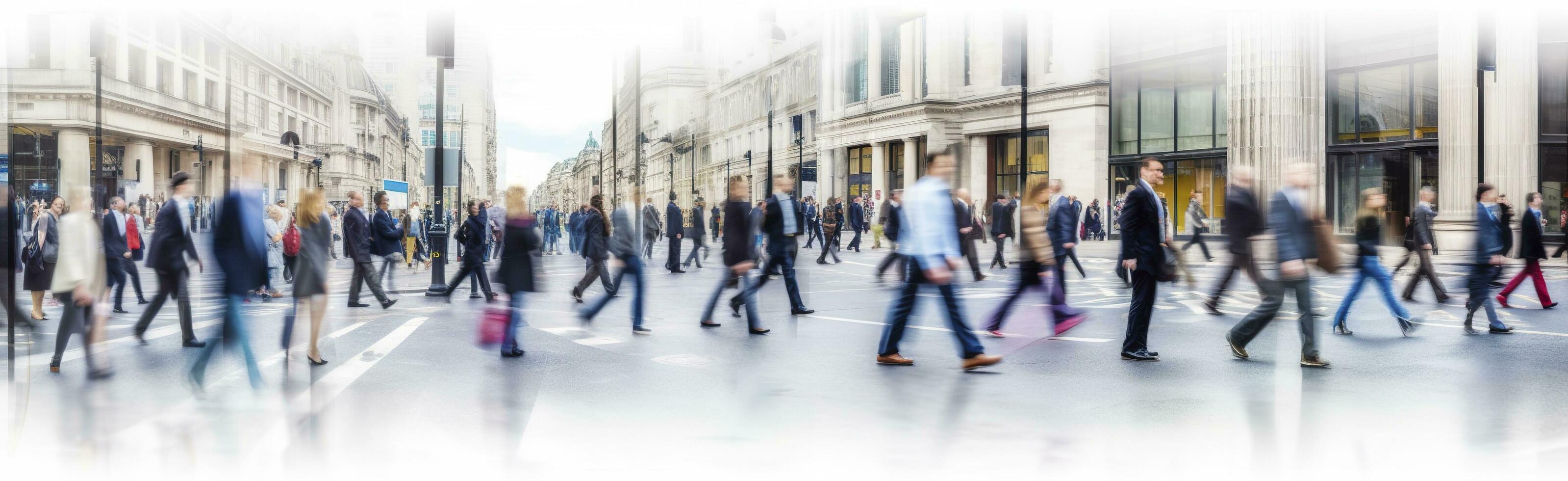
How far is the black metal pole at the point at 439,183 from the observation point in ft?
47.0

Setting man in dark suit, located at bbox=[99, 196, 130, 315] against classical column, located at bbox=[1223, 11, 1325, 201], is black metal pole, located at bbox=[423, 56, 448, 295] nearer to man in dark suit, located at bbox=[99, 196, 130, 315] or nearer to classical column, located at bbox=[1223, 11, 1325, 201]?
man in dark suit, located at bbox=[99, 196, 130, 315]

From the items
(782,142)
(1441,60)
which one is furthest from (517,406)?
(782,142)

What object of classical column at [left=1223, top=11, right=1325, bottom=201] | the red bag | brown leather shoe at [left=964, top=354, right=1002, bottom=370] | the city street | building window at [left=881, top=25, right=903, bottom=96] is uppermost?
building window at [left=881, top=25, right=903, bottom=96]

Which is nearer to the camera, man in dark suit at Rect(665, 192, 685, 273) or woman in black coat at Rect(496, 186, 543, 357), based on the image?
woman in black coat at Rect(496, 186, 543, 357)

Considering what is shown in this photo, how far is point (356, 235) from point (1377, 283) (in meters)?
10.4

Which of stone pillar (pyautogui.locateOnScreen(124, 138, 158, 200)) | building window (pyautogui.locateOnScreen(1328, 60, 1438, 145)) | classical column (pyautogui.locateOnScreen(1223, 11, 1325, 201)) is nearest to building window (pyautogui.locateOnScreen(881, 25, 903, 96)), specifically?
building window (pyautogui.locateOnScreen(1328, 60, 1438, 145))

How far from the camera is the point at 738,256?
388 inches

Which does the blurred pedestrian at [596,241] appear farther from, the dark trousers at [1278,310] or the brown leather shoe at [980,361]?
the dark trousers at [1278,310]

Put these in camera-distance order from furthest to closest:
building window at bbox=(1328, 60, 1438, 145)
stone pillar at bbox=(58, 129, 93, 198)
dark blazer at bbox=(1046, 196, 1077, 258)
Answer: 1. building window at bbox=(1328, 60, 1438, 145)
2. dark blazer at bbox=(1046, 196, 1077, 258)
3. stone pillar at bbox=(58, 129, 93, 198)

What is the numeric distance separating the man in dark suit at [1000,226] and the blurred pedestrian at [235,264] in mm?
14345

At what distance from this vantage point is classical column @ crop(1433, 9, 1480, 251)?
22.2 metres

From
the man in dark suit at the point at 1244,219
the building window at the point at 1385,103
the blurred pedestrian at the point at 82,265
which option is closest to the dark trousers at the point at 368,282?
the blurred pedestrian at the point at 82,265

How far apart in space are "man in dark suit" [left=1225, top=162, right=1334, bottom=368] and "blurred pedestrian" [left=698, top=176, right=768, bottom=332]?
4.24 metres

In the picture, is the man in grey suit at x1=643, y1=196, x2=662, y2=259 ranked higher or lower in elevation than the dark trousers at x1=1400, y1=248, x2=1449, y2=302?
higher
